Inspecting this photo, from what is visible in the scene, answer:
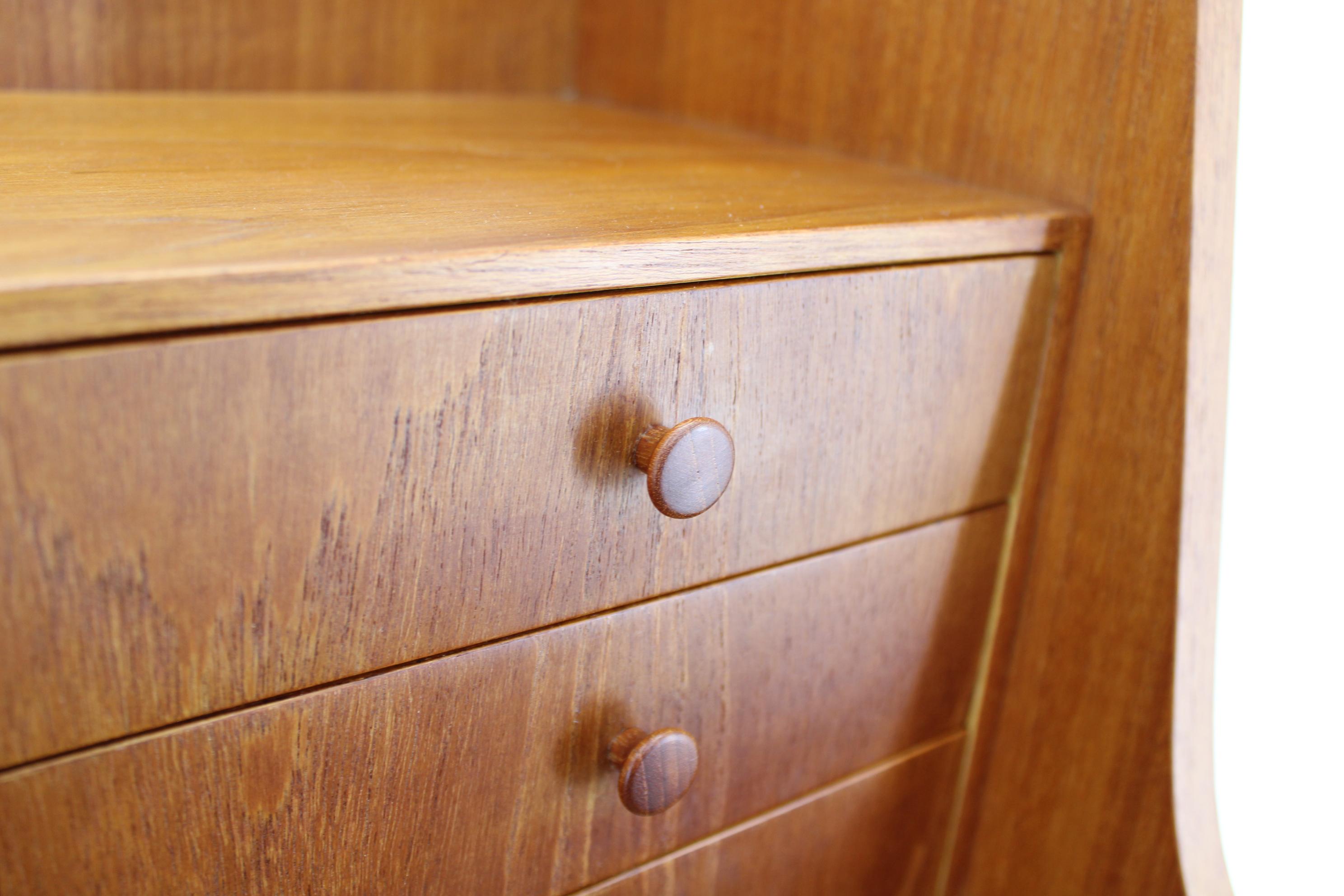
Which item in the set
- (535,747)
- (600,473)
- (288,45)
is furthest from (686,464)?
(288,45)

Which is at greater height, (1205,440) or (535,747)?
(1205,440)

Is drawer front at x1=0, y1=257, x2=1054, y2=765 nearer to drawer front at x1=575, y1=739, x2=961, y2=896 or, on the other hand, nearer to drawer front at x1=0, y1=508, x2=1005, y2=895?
drawer front at x1=0, y1=508, x2=1005, y2=895

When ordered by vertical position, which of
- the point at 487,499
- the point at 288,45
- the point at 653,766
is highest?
the point at 288,45

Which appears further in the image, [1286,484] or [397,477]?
[1286,484]

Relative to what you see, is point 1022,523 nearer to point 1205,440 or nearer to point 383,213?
point 1205,440

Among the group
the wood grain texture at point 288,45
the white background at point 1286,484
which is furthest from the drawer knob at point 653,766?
the wood grain texture at point 288,45

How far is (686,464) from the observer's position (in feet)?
1.21

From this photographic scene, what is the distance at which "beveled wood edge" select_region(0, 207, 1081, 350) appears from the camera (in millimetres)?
267

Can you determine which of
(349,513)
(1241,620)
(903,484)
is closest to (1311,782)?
(1241,620)

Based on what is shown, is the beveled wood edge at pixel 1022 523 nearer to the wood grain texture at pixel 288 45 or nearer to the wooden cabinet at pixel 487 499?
the wooden cabinet at pixel 487 499

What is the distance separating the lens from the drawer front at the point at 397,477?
29 cm

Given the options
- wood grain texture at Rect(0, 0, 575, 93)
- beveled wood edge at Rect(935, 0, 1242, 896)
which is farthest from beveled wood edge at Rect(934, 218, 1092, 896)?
wood grain texture at Rect(0, 0, 575, 93)

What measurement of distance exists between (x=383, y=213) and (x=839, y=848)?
1.35ft

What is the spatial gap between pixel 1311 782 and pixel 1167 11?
15.8 inches
